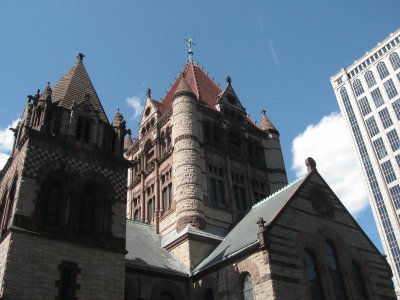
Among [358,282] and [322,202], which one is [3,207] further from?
[358,282]

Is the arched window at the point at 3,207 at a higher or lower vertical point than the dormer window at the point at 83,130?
lower

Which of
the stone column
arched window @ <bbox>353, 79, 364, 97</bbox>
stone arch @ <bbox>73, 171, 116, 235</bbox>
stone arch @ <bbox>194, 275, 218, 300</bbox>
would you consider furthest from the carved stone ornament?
arched window @ <bbox>353, 79, 364, 97</bbox>

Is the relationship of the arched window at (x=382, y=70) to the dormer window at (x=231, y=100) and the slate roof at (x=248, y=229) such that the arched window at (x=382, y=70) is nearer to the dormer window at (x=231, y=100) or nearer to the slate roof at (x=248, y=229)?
the dormer window at (x=231, y=100)

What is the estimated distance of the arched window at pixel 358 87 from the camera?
10941 centimetres

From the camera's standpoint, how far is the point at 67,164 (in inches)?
834

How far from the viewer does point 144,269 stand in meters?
22.6

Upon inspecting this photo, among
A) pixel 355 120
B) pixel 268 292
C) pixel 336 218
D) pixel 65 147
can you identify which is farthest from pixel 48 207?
pixel 355 120

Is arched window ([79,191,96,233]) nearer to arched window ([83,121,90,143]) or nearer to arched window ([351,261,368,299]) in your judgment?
arched window ([83,121,90,143])

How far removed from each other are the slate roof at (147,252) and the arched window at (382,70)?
8870cm

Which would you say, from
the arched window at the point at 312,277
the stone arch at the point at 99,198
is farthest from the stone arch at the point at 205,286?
the stone arch at the point at 99,198

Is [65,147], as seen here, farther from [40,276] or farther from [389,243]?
[389,243]

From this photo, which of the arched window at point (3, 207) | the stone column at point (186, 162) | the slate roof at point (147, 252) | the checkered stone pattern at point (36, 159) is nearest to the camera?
the checkered stone pattern at point (36, 159)

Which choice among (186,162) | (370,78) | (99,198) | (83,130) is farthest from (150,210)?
(370,78)

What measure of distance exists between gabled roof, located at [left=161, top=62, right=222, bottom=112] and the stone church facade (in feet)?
18.6
